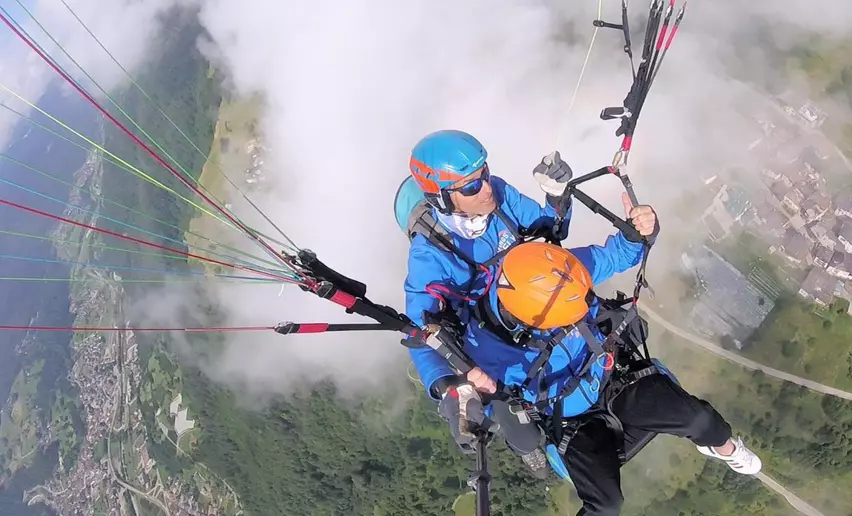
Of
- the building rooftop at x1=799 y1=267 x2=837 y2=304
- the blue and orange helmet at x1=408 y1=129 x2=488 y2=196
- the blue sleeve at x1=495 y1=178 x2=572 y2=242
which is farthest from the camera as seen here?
the building rooftop at x1=799 y1=267 x2=837 y2=304

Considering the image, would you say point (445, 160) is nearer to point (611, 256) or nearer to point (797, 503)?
point (611, 256)

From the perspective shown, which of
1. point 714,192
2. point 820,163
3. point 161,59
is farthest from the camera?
point 161,59

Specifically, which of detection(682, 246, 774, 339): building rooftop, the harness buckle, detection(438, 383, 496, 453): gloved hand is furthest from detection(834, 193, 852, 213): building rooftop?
detection(438, 383, 496, 453): gloved hand

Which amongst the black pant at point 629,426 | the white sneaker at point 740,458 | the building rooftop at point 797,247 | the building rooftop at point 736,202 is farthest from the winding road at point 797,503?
the black pant at point 629,426

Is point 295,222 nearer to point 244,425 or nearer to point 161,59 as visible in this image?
point 244,425

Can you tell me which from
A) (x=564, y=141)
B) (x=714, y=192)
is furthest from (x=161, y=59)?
(x=714, y=192)

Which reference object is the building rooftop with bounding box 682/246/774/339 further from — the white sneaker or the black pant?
the black pant

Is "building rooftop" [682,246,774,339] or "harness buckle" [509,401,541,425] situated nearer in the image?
"harness buckle" [509,401,541,425]
